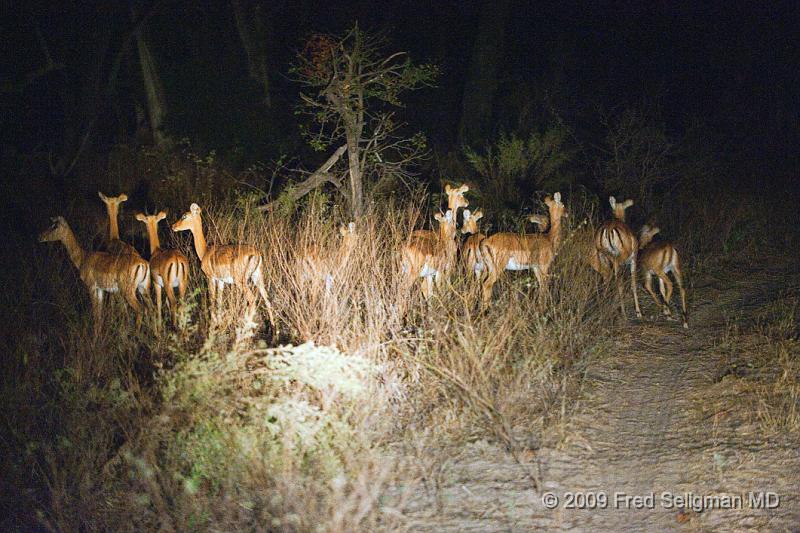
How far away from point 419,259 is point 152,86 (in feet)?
34.5

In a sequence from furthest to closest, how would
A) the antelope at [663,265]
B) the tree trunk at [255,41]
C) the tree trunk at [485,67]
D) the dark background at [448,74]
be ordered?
the tree trunk at [255,41] < the tree trunk at [485,67] < the dark background at [448,74] < the antelope at [663,265]

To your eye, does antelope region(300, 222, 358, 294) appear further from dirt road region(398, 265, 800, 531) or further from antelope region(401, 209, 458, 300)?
dirt road region(398, 265, 800, 531)

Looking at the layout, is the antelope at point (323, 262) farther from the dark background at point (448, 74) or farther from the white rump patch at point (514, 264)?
the dark background at point (448, 74)

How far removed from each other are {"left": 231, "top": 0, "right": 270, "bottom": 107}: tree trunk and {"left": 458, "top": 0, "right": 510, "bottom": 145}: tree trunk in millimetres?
4695

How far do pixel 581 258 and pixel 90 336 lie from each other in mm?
5230

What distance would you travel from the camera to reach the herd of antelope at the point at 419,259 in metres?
8.79

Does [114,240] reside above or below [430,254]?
above

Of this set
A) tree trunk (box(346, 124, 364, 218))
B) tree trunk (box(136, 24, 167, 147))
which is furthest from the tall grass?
tree trunk (box(136, 24, 167, 147))

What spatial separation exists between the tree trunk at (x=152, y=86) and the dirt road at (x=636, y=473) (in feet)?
40.5

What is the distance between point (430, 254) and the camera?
29.7 feet

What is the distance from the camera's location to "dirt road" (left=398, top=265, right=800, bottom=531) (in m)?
5.03

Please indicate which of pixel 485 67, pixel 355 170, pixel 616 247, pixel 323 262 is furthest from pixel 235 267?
pixel 485 67

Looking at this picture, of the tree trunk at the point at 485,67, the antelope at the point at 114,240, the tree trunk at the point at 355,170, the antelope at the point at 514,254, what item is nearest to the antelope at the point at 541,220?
the antelope at the point at 514,254
